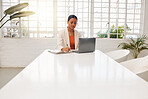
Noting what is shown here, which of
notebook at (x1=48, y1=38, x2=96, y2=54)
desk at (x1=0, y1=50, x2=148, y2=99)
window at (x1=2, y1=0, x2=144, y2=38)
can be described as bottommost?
desk at (x1=0, y1=50, x2=148, y2=99)

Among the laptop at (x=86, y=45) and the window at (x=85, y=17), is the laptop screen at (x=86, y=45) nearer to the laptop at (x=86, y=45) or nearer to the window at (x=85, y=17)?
the laptop at (x=86, y=45)

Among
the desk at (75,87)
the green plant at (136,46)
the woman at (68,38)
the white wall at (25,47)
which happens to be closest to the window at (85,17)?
the white wall at (25,47)

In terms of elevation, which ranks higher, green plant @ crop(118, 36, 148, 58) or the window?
the window

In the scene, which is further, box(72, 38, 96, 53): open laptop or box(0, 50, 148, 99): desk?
box(72, 38, 96, 53): open laptop

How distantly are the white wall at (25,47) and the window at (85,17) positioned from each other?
0.25 meters

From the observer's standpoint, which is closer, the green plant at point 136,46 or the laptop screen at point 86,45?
the laptop screen at point 86,45

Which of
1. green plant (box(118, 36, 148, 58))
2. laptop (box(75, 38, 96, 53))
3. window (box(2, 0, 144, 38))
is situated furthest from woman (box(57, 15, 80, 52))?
green plant (box(118, 36, 148, 58))

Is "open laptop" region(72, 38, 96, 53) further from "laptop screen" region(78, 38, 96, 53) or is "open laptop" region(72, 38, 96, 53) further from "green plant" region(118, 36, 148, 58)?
"green plant" region(118, 36, 148, 58)

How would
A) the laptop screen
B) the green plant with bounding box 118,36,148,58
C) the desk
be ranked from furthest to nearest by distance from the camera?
the green plant with bounding box 118,36,148,58, the laptop screen, the desk

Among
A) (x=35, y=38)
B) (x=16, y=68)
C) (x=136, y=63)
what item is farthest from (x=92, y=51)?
(x=16, y=68)

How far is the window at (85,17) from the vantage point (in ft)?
17.2

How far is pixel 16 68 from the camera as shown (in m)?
5.16

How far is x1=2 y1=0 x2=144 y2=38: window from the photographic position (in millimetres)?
5234

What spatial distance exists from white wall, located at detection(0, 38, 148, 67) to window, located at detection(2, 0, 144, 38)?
0.25 m
